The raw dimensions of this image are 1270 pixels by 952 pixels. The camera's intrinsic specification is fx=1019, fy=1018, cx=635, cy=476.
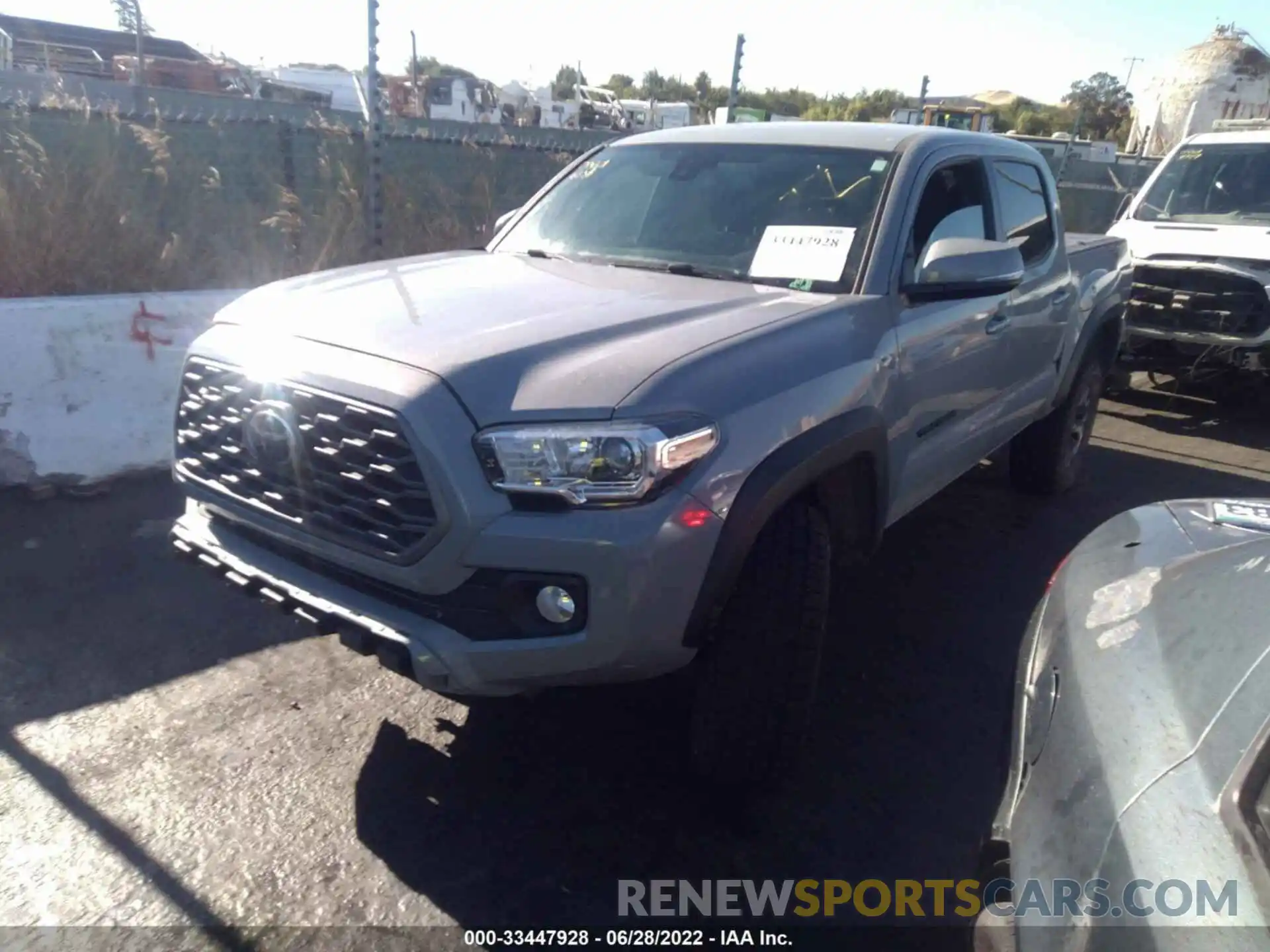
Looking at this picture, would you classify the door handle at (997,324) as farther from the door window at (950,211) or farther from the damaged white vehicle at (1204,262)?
the damaged white vehicle at (1204,262)

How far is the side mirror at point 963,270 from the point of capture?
3238 mm

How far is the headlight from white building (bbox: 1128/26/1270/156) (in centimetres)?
2817

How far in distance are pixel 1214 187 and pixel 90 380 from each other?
8411 millimetres

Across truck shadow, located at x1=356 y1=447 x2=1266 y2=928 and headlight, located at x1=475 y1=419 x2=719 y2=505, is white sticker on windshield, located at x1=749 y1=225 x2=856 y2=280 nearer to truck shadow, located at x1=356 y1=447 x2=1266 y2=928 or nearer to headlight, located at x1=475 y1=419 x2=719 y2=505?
headlight, located at x1=475 y1=419 x2=719 y2=505

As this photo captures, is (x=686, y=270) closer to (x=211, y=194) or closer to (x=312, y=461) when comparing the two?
(x=312, y=461)

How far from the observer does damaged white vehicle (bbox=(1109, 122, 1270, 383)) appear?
7418mm

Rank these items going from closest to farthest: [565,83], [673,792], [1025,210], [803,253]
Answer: [673,792] → [803,253] → [1025,210] → [565,83]

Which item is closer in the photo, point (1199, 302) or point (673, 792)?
point (673, 792)

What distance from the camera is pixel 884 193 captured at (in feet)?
11.4

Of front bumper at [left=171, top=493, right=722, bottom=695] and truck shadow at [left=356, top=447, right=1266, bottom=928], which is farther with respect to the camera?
truck shadow at [left=356, top=447, right=1266, bottom=928]

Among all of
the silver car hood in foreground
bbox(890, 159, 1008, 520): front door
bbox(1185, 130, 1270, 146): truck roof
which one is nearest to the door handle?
bbox(890, 159, 1008, 520): front door

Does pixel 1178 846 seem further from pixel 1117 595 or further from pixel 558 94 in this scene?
pixel 558 94

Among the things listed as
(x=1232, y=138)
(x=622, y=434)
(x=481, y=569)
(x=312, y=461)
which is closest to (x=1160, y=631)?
(x=622, y=434)

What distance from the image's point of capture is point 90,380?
5.03 m
